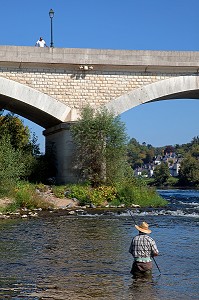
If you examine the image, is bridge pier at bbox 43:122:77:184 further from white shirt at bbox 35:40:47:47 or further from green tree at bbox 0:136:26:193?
white shirt at bbox 35:40:47:47

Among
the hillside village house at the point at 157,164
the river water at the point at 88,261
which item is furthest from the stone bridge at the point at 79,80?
the hillside village house at the point at 157,164

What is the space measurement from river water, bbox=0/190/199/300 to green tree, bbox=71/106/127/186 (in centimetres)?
681

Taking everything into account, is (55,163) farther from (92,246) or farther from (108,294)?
(108,294)

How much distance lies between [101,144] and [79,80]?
3274 mm

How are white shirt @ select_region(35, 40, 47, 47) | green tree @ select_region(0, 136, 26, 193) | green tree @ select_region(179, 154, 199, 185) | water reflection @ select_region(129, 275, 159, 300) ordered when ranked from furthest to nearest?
green tree @ select_region(179, 154, 199, 185) < white shirt @ select_region(35, 40, 47, 47) < green tree @ select_region(0, 136, 26, 193) < water reflection @ select_region(129, 275, 159, 300)

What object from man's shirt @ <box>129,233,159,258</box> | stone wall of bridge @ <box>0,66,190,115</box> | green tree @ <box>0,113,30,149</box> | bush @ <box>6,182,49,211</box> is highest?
stone wall of bridge @ <box>0,66,190,115</box>

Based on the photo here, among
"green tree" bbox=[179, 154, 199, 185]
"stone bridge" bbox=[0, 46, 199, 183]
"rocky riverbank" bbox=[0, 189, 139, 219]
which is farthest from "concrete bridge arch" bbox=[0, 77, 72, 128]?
"green tree" bbox=[179, 154, 199, 185]

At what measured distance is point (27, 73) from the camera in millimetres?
24500

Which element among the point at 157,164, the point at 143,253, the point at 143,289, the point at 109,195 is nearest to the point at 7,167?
the point at 109,195

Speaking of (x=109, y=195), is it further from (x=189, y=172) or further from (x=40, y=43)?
(x=189, y=172)

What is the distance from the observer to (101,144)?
24.1m

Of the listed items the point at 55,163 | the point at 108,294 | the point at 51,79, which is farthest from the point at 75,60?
the point at 108,294

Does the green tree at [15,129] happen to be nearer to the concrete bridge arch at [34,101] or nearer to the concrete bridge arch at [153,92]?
the concrete bridge arch at [34,101]

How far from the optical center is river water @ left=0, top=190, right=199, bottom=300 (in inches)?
320
